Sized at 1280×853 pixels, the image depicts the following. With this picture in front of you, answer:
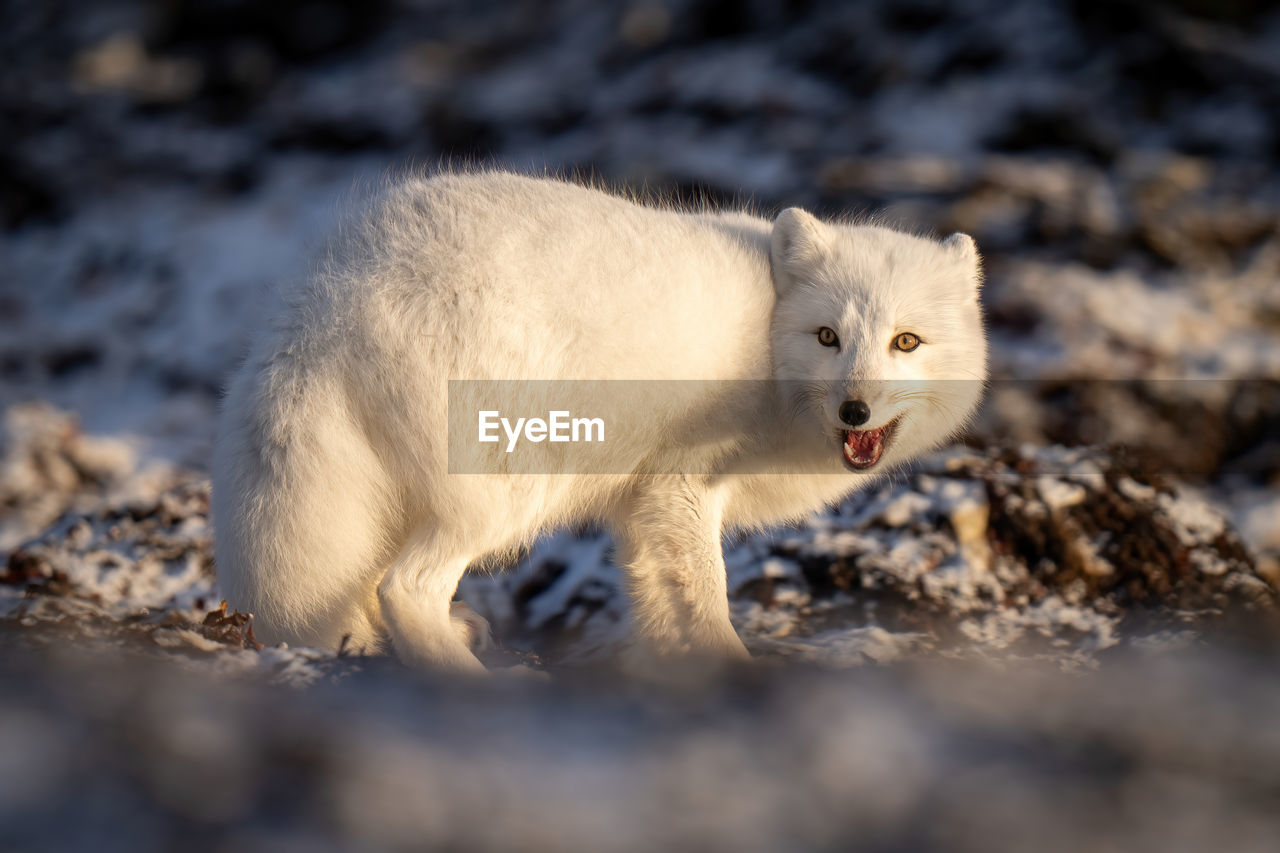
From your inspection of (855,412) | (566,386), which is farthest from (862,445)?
(566,386)

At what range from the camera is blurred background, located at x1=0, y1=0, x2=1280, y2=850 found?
1.63 m

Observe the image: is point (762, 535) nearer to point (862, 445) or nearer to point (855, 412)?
point (862, 445)

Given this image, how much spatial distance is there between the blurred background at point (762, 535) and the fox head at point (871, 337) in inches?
27.9

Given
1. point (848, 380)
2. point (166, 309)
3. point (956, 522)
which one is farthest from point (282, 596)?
point (166, 309)

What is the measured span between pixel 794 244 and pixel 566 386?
947mm

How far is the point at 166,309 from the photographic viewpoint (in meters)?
7.61

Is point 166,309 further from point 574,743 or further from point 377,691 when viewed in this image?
point 574,743

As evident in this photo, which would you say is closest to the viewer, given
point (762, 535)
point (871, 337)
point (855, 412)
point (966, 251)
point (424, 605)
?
point (424, 605)

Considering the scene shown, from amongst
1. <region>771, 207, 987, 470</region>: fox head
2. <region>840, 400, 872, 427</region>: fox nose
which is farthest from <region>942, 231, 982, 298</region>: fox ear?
<region>840, 400, 872, 427</region>: fox nose

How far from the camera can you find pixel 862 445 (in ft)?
10.2

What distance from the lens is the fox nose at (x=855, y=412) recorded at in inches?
116

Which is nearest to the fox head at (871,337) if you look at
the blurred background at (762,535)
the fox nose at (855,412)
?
the fox nose at (855,412)

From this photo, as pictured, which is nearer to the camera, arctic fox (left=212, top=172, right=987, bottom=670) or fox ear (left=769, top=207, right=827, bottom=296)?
arctic fox (left=212, top=172, right=987, bottom=670)

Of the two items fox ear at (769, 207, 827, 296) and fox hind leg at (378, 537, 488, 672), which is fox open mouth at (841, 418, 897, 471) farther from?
fox hind leg at (378, 537, 488, 672)
